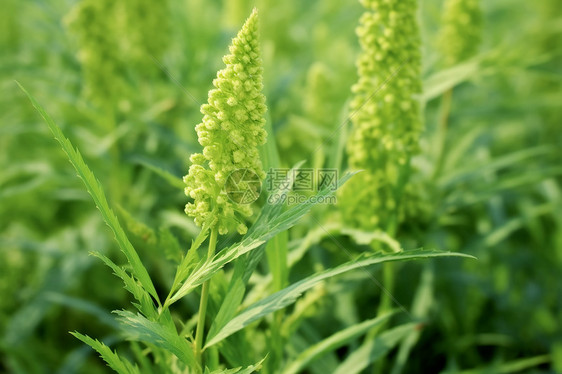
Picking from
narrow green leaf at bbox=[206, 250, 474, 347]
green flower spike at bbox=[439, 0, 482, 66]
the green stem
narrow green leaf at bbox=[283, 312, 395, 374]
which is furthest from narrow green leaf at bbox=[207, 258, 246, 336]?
green flower spike at bbox=[439, 0, 482, 66]

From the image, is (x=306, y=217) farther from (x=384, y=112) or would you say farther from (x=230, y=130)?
(x=230, y=130)

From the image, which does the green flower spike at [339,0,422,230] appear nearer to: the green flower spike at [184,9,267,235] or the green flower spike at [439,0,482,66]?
the green flower spike at [184,9,267,235]

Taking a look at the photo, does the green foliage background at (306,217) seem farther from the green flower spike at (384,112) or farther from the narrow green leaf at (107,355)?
the narrow green leaf at (107,355)

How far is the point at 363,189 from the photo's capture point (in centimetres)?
195

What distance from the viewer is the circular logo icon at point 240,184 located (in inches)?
49.1

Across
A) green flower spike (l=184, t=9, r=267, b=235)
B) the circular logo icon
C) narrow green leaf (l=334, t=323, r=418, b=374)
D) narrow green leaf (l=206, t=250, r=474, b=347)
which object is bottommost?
narrow green leaf (l=334, t=323, r=418, b=374)

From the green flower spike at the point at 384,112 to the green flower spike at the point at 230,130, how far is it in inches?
24.4

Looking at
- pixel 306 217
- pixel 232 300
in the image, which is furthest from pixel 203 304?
pixel 306 217

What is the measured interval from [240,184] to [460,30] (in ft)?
5.85

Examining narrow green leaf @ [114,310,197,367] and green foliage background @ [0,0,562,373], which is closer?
narrow green leaf @ [114,310,197,367]

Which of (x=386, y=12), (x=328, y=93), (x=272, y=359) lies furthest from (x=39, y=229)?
(x=386, y=12)

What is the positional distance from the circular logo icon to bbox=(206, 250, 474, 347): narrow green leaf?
0.24m

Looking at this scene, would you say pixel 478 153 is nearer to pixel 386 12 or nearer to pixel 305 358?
pixel 386 12

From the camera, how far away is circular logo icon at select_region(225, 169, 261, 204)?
1.25m
